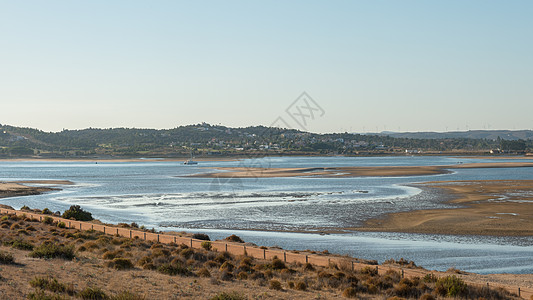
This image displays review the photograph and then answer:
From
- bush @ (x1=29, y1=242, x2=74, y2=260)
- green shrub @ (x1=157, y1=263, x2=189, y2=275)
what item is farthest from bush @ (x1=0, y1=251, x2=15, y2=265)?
green shrub @ (x1=157, y1=263, x2=189, y2=275)

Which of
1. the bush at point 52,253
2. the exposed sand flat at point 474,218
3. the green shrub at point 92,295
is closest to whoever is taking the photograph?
the green shrub at point 92,295

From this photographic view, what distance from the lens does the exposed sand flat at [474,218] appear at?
40.1 meters

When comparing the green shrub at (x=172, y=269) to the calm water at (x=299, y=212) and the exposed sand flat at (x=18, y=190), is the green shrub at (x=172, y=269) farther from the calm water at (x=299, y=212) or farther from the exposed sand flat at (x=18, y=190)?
the exposed sand flat at (x=18, y=190)

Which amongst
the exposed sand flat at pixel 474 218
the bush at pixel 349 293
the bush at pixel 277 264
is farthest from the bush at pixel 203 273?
the exposed sand flat at pixel 474 218

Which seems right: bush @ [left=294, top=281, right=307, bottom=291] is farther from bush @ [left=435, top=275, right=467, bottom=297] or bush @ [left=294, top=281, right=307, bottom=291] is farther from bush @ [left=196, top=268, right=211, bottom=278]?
bush @ [left=435, top=275, right=467, bottom=297]

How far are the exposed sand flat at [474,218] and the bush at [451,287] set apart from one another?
772 inches

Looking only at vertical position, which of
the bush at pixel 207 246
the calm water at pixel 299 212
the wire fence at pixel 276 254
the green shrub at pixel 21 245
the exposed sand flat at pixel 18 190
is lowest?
the calm water at pixel 299 212

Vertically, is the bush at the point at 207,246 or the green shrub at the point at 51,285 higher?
the green shrub at the point at 51,285

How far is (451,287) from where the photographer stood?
20.1 m

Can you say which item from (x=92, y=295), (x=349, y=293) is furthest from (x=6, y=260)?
(x=349, y=293)

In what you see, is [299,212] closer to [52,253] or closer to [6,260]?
[52,253]

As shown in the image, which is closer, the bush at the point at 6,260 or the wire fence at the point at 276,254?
the bush at the point at 6,260

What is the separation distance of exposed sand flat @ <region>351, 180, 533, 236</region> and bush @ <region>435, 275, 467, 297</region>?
19.6 meters

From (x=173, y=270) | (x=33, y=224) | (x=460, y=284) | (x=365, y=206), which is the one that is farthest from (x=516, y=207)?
(x=33, y=224)
